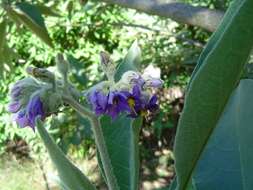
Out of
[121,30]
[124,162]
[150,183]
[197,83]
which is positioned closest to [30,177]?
[150,183]

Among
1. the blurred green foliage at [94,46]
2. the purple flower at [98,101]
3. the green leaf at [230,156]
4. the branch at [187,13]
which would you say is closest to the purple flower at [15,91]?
the purple flower at [98,101]

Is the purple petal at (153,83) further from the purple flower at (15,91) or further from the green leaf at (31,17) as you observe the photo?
the green leaf at (31,17)

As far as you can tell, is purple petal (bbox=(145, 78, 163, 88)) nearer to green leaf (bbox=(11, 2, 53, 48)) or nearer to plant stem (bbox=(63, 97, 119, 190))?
plant stem (bbox=(63, 97, 119, 190))

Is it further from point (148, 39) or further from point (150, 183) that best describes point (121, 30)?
point (150, 183)

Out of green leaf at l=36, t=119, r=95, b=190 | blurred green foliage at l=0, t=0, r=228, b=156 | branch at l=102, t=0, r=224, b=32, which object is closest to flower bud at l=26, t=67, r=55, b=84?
green leaf at l=36, t=119, r=95, b=190

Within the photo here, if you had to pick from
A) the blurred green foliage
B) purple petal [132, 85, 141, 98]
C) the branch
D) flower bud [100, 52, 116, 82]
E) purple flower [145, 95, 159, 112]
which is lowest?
the blurred green foliage

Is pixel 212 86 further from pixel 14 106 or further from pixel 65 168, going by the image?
pixel 14 106
